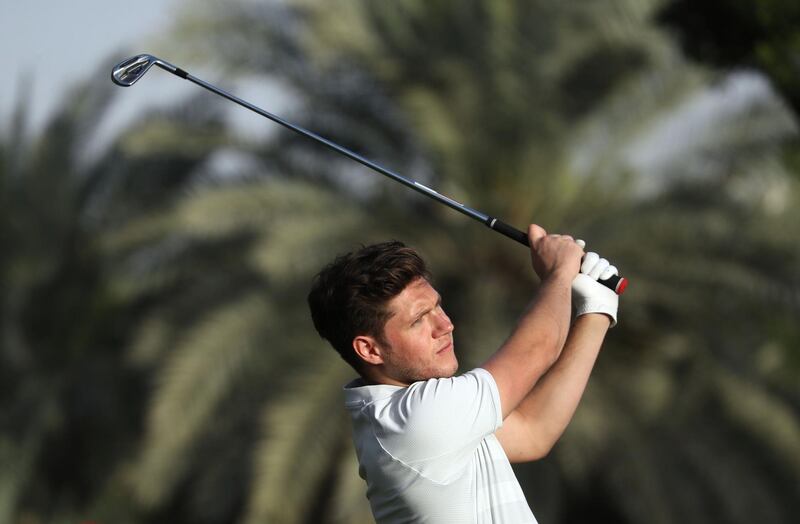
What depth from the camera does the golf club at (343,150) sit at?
409 centimetres

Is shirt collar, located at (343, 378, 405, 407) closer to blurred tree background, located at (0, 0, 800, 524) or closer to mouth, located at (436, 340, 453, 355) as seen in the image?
mouth, located at (436, 340, 453, 355)

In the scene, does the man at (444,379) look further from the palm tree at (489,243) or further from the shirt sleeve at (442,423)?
the palm tree at (489,243)

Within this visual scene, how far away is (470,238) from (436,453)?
9231 millimetres

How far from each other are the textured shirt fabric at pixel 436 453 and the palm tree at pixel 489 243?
25.6ft

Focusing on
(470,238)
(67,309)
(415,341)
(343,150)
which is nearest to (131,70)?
(343,150)

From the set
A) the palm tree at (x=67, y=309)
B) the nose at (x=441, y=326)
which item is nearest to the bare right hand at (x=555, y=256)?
the nose at (x=441, y=326)

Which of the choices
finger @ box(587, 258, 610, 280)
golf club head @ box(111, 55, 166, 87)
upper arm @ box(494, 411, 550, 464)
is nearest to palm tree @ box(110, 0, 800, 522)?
golf club head @ box(111, 55, 166, 87)

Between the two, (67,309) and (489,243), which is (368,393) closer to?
(489,243)

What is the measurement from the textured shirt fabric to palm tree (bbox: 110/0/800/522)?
7810 mm

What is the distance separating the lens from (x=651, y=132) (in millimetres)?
13180

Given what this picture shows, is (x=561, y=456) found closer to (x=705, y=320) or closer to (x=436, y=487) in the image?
(x=705, y=320)

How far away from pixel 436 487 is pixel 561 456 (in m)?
8.84

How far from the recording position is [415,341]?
3.63 metres

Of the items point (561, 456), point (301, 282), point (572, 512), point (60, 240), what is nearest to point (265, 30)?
point (301, 282)
